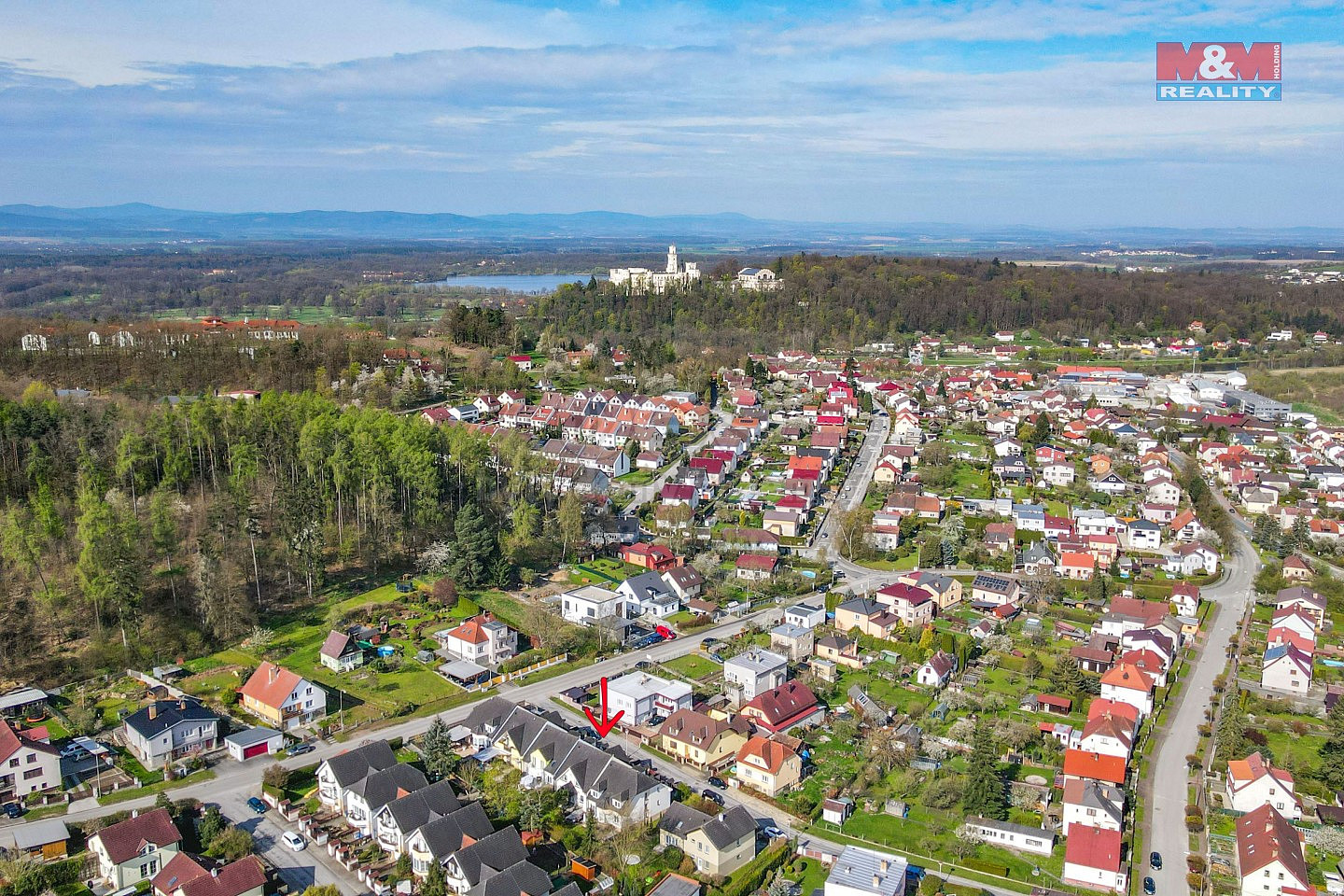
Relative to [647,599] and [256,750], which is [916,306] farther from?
[256,750]

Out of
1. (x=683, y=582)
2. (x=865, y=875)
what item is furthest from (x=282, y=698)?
(x=865, y=875)

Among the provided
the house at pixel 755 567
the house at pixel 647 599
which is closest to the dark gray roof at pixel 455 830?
the house at pixel 647 599

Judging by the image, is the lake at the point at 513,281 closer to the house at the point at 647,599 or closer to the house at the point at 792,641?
the house at the point at 647,599

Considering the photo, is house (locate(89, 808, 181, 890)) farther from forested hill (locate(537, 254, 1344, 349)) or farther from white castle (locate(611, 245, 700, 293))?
white castle (locate(611, 245, 700, 293))

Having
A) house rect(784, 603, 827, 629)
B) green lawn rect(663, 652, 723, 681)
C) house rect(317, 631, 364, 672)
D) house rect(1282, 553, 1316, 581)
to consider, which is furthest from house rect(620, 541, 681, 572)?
house rect(1282, 553, 1316, 581)

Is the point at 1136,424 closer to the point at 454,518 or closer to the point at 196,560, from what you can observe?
the point at 454,518
